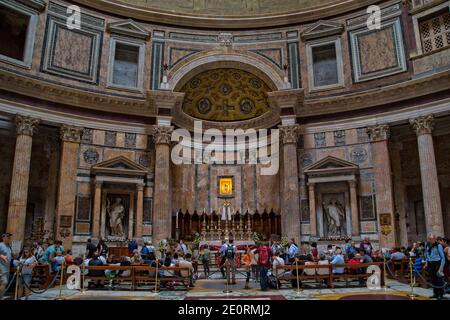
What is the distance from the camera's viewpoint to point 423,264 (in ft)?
37.4

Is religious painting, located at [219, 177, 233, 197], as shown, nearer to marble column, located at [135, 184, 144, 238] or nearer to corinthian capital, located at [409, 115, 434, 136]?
marble column, located at [135, 184, 144, 238]

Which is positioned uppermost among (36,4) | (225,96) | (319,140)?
(36,4)

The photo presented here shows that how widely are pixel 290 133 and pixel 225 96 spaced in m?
6.09

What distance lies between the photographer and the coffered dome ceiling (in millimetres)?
21953

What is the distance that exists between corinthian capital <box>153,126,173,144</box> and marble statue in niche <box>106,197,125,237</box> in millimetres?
3879

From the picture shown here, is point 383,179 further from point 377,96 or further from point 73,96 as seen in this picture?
point 73,96

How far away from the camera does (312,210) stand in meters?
19.9

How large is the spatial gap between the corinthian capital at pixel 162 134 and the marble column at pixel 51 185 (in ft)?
17.9

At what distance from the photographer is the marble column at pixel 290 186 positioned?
19.6m

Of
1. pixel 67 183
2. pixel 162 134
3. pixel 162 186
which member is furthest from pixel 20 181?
pixel 162 134

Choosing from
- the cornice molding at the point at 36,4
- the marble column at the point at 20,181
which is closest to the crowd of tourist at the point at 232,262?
the marble column at the point at 20,181

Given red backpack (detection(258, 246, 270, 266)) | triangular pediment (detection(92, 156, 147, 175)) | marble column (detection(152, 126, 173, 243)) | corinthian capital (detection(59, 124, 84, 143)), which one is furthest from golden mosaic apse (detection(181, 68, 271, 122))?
red backpack (detection(258, 246, 270, 266))

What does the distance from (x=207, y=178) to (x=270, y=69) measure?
25.4 ft

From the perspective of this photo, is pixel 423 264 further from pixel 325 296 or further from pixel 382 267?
pixel 325 296
